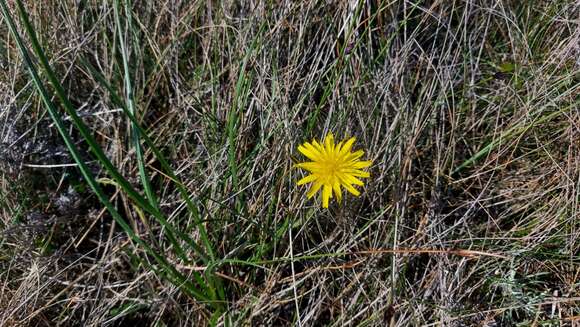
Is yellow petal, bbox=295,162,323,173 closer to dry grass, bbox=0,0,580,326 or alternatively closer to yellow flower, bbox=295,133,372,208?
yellow flower, bbox=295,133,372,208

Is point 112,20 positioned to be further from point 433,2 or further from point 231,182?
point 433,2

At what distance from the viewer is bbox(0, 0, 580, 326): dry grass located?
131cm

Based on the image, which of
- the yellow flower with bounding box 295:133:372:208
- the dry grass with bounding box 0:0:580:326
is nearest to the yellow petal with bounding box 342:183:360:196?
the yellow flower with bounding box 295:133:372:208

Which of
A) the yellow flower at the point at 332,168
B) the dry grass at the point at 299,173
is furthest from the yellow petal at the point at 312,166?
the dry grass at the point at 299,173

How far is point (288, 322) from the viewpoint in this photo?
1307 mm

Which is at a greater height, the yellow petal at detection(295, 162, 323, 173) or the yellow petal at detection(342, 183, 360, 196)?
the yellow petal at detection(295, 162, 323, 173)

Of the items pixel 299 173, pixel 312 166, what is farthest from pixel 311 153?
pixel 299 173

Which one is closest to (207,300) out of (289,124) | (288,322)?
(288,322)

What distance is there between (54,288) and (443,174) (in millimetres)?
941

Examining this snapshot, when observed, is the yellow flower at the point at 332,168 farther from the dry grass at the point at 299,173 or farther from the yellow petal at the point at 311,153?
the dry grass at the point at 299,173

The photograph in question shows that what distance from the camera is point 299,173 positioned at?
136cm

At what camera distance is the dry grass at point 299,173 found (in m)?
1.31

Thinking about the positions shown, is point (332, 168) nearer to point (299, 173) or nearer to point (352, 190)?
point (352, 190)

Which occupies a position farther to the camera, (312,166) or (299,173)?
(299,173)
